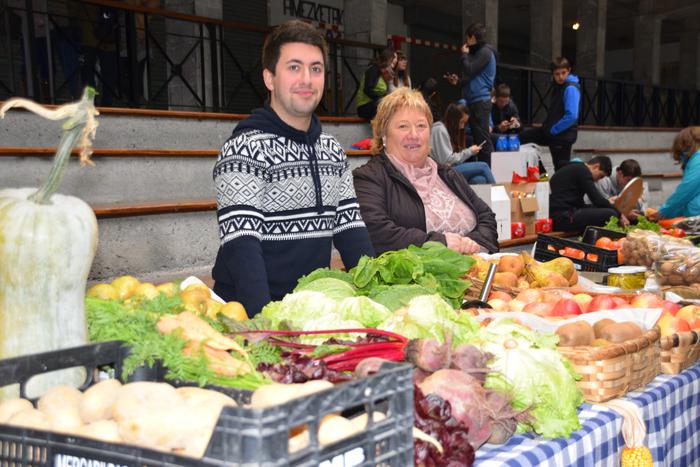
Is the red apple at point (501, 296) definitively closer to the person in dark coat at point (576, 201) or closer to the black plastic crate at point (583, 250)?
the black plastic crate at point (583, 250)

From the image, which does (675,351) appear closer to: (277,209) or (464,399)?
(464,399)

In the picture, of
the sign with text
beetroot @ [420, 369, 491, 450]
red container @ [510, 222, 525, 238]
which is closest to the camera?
beetroot @ [420, 369, 491, 450]

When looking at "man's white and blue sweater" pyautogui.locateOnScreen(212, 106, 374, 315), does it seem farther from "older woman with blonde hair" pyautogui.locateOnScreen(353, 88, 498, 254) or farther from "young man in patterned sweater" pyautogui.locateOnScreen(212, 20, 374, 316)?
"older woman with blonde hair" pyautogui.locateOnScreen(353, 88, 498, 254)

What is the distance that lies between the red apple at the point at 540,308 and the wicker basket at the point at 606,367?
455mm

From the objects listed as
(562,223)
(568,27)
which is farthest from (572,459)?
(568,27)

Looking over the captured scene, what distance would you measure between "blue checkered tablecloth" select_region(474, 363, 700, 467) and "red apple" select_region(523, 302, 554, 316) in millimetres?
402

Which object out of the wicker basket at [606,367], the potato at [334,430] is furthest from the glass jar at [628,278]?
the potato at [334,430]

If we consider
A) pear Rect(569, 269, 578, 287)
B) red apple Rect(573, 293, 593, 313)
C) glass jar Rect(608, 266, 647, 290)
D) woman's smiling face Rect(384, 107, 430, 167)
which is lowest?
pear Rect(569, 269, 578, 287)

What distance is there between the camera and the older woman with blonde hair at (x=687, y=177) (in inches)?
255

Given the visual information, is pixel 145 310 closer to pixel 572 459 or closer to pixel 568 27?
pixel 572 459

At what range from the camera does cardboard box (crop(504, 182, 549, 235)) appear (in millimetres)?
6570

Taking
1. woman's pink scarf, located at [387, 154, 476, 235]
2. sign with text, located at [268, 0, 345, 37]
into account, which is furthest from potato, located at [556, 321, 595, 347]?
sign with text, located at [268, 0, 345, 37]

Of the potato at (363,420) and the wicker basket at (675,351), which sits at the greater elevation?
the potato at (363,420)

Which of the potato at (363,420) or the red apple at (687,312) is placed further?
the red apple at (687,312)
